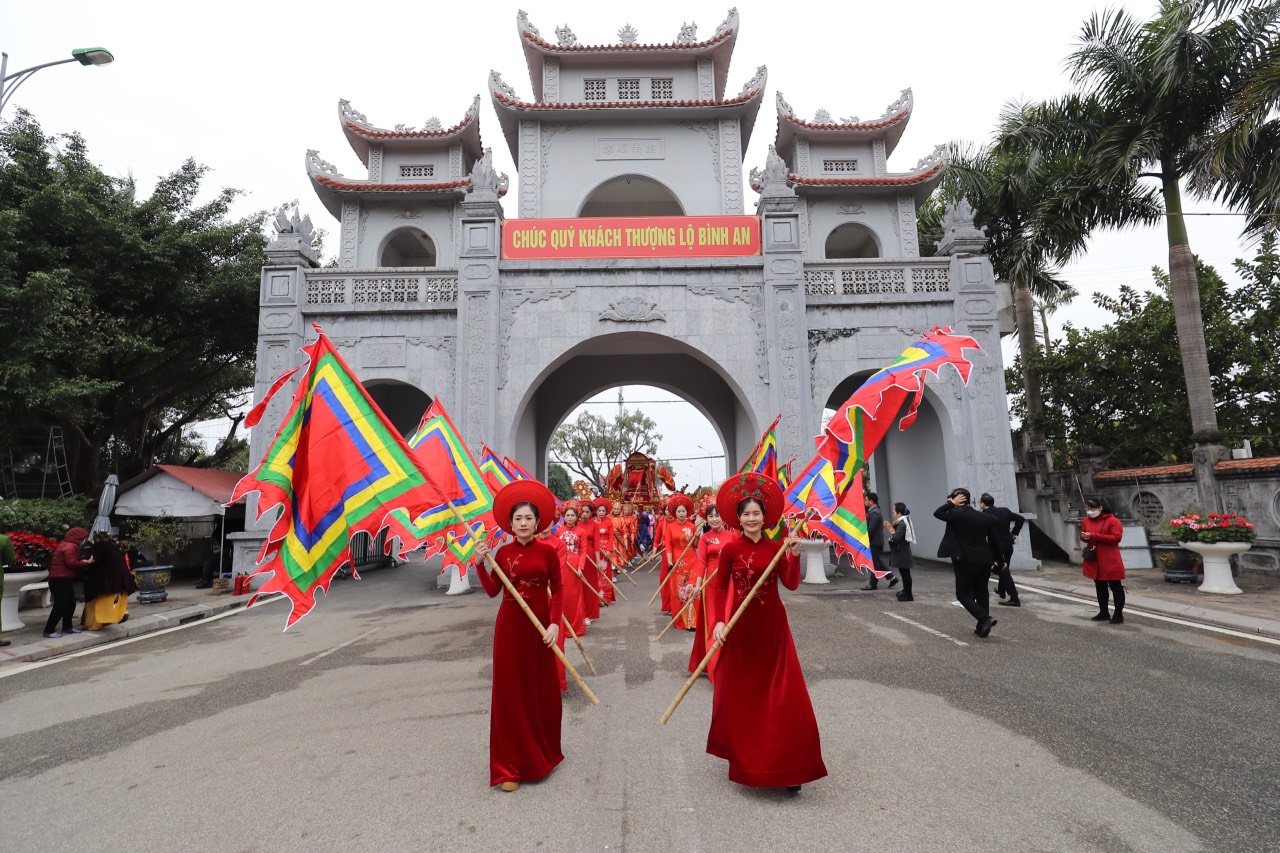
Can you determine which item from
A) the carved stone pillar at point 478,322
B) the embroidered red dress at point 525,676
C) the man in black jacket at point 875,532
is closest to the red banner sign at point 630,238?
the carved stone pillar at point 478,322

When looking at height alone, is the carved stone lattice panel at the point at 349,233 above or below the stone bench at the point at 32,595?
above

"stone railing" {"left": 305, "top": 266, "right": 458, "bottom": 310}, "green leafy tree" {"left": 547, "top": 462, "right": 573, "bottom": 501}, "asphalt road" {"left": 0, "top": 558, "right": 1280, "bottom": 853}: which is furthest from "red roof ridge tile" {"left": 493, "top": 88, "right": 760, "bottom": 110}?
"green leafy tree" {"left": 547, "top": 462, "right": 573, "bottom": 501}

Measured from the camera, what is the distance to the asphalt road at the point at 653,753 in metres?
2.86

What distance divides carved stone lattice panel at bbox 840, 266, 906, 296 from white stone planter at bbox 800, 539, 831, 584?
545 centimetres

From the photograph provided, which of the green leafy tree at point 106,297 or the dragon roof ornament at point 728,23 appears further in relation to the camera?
the dragon roof ornament at point 728,23

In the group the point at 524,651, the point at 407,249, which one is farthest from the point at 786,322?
the point at 407,249

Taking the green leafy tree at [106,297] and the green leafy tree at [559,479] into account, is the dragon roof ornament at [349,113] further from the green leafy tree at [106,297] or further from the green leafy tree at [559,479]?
the green leafy tree at [559,479]

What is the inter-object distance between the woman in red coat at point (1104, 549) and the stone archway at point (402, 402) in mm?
12936

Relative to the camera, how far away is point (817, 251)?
17031 mm

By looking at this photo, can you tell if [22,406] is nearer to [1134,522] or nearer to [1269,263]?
[1134,522]

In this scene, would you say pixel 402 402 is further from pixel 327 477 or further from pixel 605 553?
pixel 327 477

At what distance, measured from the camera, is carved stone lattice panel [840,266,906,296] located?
1337 centimetres

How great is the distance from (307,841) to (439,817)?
1.87 ft

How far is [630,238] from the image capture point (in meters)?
13.5
